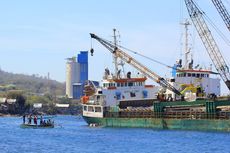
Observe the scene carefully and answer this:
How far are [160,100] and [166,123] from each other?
8159 mm

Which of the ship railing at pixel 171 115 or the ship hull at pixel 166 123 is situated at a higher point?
the ship railing at pixel 171 115

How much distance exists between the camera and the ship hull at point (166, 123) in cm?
8137

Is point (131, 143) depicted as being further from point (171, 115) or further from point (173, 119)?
point (171, 115)

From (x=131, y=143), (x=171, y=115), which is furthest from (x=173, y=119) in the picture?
(x=131, y=143)

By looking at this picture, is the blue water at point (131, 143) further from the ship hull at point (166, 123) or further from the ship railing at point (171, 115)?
the ship railing at point (171, 115)

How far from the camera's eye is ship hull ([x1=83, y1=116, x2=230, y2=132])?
8137 cm

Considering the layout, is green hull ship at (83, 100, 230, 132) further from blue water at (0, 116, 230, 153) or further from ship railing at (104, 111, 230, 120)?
blue water at (0, 116, 230, 153)

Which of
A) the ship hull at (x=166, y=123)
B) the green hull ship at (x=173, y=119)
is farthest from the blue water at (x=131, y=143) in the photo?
the green hull ship at (x=173, y=119)

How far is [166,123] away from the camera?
3575 inches

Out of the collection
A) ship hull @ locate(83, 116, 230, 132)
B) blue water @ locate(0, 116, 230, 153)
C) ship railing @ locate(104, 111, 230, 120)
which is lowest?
blue water @ locate(0, 116, 230, 153)

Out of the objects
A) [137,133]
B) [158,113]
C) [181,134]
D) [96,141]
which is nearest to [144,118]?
[158,113]

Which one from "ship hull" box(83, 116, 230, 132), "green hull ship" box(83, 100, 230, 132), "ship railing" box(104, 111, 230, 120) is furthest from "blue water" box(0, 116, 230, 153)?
"ship railing" box(104, 111, 230, 120)

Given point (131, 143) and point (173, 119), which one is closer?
point (131, 143)

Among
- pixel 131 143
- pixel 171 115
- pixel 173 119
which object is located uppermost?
pixel 171 115
